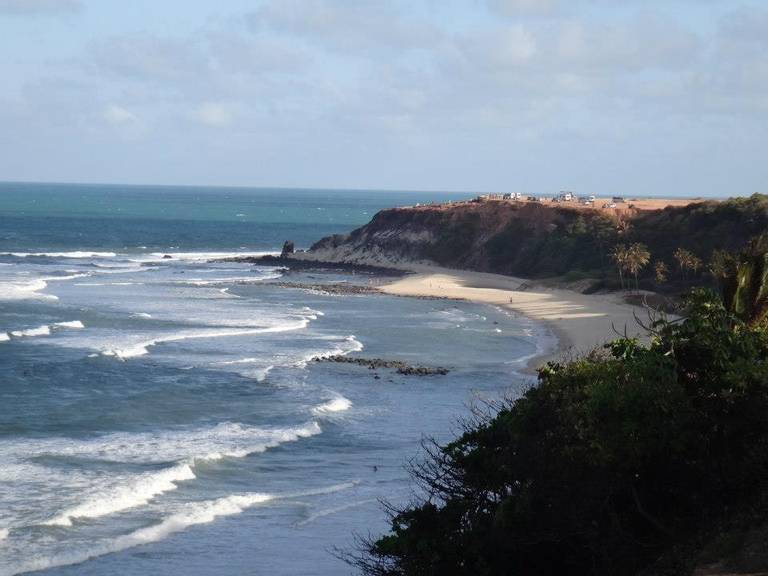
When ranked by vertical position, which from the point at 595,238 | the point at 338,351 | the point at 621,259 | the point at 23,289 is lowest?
the point at 23,289

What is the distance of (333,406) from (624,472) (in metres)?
20.0

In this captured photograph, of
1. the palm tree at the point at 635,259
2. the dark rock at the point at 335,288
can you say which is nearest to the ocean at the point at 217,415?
the dark rock at the point at 335,288

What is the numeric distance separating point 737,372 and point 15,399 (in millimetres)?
24977

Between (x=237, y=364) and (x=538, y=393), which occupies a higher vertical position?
(x=538, y=393)

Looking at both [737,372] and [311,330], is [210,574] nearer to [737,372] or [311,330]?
[737,372]

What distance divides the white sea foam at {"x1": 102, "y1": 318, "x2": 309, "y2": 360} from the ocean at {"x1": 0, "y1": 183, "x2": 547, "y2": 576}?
0.59 ft

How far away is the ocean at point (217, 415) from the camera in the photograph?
69.6ft

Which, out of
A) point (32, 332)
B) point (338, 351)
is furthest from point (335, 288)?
point (338, 351)

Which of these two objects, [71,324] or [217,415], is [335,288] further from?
[217,415]

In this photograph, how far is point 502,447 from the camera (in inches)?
667

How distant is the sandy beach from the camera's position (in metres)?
51.1

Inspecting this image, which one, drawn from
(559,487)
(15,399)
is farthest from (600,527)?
(15,399)

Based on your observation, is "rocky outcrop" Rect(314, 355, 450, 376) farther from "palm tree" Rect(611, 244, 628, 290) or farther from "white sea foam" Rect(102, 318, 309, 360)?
"palm tree" Rect(611, 244, 628, 290)

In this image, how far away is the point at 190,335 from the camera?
162ft
